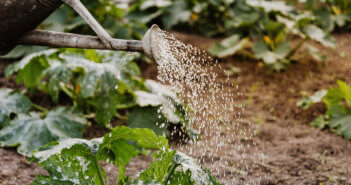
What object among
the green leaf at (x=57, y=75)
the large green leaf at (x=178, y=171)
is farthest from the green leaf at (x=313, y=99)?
the green leaf at (x=57, y=75)

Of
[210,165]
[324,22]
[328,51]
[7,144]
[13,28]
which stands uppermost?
[13,28]

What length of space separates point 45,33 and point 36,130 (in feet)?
3.60

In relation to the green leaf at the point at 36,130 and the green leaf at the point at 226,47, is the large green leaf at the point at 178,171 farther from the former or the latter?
the green leaf at the point at 226,47

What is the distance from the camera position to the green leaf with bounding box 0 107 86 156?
2.47 metres

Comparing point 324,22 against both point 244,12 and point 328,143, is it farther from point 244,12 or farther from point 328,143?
point 328,143

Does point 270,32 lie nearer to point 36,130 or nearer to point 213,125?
point 213,125

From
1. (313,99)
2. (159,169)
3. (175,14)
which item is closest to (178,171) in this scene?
(159,169)

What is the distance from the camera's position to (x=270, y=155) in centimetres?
274

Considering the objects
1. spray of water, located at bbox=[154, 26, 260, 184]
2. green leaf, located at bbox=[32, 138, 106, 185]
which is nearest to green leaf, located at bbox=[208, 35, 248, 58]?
spray of water, located at bbox=[154, 26, 260, 184]

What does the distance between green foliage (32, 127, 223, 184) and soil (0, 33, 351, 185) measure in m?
0.52

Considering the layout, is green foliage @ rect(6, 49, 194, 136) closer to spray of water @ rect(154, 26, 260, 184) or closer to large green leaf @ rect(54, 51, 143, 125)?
large green leaf @ rect(54, 51, 143, 125)

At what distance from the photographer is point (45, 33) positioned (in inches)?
63.1

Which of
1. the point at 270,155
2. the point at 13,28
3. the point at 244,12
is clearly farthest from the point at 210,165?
the point at 244,12

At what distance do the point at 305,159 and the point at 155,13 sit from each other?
277 centimetres
